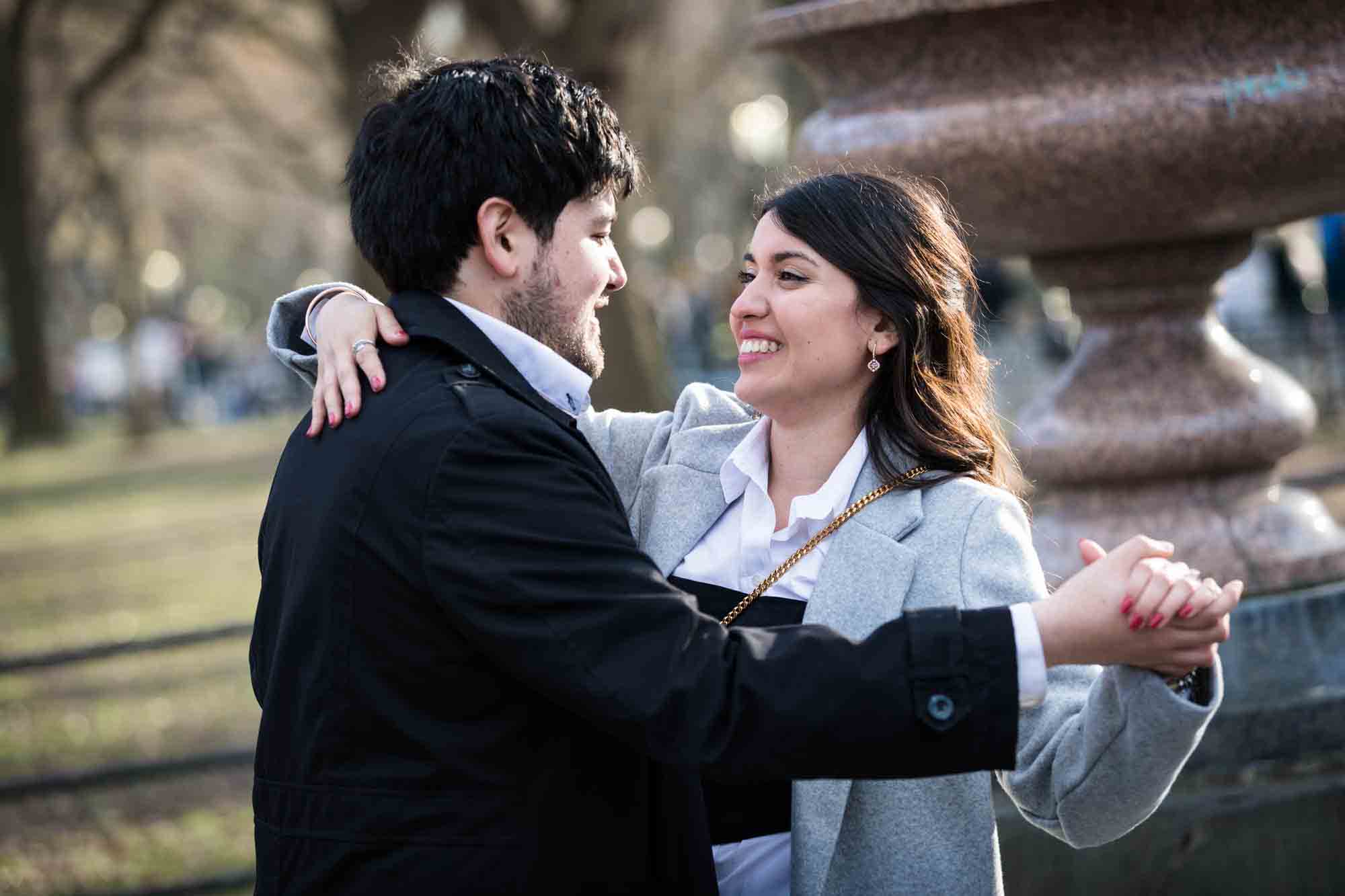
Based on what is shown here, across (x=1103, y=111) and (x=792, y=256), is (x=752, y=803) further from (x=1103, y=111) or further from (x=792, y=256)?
(x=1103, y=111)

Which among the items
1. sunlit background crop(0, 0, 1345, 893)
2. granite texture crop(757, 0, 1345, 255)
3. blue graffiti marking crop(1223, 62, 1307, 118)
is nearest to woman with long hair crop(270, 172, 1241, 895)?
sunlit background crop(0, 0, 1345, 893)

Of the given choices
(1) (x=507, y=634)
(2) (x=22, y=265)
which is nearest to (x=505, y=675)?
(1) (x=507, y=634)

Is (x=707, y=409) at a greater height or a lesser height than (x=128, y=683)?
greater

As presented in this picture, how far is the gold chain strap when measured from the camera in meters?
2.99

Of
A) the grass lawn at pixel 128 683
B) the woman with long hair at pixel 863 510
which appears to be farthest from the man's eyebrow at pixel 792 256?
the grass lawn at pixel 128 683

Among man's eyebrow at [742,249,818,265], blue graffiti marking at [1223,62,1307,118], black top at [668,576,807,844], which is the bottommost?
black top at [668,576,807,844]

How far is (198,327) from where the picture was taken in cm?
4956

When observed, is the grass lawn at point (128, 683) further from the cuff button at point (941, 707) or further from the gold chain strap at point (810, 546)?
the cuff button at point (941, 707)

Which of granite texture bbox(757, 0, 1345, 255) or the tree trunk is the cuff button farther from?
the tree trunk

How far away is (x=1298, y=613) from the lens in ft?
13.5

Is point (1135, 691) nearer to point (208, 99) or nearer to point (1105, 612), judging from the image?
point (1105, 612)

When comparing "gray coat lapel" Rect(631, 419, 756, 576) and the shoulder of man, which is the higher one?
the shoulder of man

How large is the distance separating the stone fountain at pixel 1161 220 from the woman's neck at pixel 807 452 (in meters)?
1.18

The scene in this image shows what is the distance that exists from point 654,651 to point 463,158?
2.98ft
